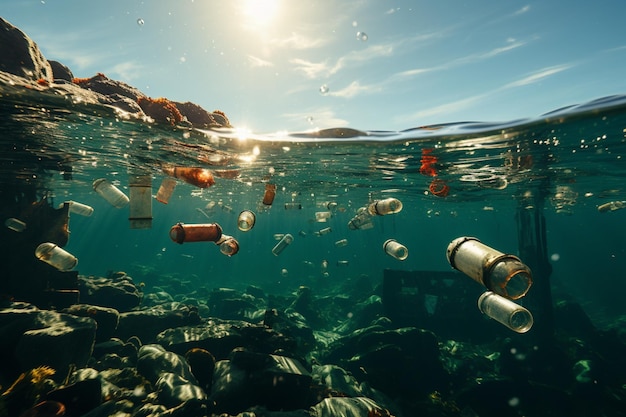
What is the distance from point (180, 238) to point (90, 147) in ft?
34.8

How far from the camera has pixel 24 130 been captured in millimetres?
10594

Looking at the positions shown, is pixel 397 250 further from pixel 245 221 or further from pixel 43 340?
pixel 43 340

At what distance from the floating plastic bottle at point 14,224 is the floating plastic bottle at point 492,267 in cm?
1709

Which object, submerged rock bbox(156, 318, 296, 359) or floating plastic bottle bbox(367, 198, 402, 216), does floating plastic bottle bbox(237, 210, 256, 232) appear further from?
submerged rock bbox(156, 318, 296, 359)

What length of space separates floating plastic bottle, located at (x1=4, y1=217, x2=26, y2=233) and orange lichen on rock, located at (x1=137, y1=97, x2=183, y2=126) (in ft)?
29.1

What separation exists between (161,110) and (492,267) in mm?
9798

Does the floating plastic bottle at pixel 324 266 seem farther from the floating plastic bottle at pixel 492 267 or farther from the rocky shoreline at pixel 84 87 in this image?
the floating plastic bottle at pixel 492 267

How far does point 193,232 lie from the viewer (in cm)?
619

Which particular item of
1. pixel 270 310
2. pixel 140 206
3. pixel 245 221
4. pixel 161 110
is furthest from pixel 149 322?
pixel 245 221

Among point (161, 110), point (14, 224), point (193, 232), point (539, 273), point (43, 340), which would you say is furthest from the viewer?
point (539, 273)

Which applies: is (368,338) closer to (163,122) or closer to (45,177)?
(163,122)

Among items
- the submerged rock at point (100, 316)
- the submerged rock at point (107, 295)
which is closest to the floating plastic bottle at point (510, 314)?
the submerged rock at point (100, 316)

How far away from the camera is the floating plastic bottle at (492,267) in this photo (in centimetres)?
366

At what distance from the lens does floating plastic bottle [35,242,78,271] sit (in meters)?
7.84
